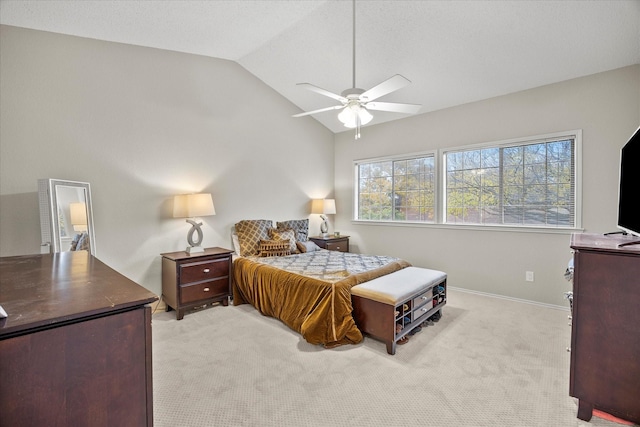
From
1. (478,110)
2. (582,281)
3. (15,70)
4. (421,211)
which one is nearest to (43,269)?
(15,70)

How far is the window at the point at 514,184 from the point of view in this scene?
352 cm

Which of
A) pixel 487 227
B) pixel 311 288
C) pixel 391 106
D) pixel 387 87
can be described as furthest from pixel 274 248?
pixel 487 227

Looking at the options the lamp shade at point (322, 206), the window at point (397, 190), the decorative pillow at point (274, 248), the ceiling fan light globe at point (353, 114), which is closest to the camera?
the ceiling fan light globe at point (353, 114)

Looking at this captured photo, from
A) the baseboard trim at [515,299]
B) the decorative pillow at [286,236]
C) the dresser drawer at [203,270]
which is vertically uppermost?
the decorative pillow at [286,236]

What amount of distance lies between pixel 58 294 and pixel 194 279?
2490 mm

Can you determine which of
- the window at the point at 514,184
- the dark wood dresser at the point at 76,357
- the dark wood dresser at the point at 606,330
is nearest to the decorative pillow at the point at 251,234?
the window at the point at 514,184

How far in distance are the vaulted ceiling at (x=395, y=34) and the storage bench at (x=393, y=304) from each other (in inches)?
97.7

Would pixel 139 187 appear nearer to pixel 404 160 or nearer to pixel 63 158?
pixel 63 158

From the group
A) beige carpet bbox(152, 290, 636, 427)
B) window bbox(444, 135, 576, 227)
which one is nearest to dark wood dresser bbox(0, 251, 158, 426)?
beige carpet bbox(152, 290, 636, 427)

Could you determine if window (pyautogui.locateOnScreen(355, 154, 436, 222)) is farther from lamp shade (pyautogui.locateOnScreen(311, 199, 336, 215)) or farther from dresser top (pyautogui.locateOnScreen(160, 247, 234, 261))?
dresser top (pyautogui.locateOnScreen(160, 247, 234, 261))

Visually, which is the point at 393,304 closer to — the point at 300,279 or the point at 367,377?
the point at 367,377

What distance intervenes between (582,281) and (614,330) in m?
0.28

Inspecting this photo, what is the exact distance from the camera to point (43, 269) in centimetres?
150

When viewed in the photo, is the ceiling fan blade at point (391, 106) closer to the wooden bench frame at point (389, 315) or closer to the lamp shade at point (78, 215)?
the wooden bench frame at point (389, 315)
